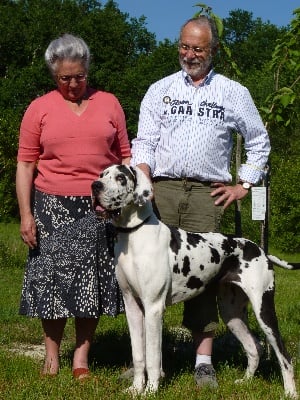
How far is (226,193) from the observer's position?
219 inches

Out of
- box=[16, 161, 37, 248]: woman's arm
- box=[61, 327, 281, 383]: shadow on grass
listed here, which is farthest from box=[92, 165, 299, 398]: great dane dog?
box=[16, 161, 37, 248]: woman's arm

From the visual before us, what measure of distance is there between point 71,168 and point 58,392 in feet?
5.45

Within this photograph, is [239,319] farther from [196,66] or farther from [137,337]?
[196,66]

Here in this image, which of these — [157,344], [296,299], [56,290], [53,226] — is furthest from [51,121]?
[296,299]

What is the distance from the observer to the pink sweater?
18.1 ft

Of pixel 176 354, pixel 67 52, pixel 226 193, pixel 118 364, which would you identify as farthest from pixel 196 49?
pixel 176 354

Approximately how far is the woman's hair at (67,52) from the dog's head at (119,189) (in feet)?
3.21

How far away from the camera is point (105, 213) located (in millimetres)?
4996

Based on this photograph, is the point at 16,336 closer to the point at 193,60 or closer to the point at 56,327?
the point at 56,327

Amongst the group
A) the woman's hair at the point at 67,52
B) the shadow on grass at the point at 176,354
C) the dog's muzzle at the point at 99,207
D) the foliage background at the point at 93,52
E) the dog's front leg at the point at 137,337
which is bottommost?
the shadow on grass at the point at 176,354

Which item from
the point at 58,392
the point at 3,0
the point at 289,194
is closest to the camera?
the point at 58,392

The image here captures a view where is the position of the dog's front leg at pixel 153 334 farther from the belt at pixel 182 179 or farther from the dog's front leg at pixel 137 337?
the belt at pixel 182 179

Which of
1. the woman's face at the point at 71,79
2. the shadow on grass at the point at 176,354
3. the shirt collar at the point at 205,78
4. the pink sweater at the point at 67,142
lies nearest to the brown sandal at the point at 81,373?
the shadow on grass at the point at 176,354

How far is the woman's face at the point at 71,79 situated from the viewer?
536 cm
